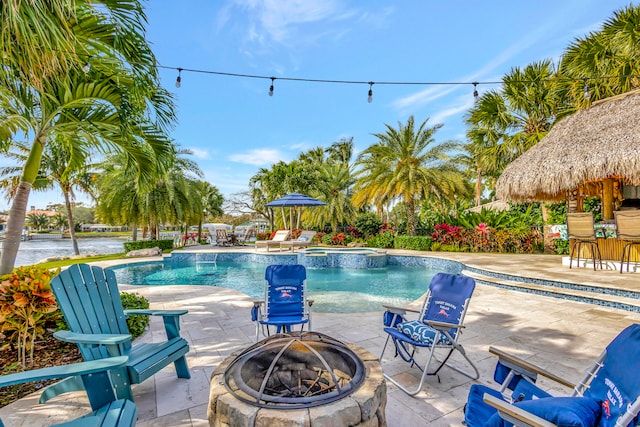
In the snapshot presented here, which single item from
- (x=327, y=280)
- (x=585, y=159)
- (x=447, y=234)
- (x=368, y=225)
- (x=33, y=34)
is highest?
(x=585, y=159)

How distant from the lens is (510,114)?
1267 cm

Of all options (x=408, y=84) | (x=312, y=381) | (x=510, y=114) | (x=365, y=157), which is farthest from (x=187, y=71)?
(x=510, y=114)

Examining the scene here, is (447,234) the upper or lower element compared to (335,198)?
lower

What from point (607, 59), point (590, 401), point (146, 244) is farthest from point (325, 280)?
point (146, 244)

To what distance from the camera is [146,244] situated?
643 inches

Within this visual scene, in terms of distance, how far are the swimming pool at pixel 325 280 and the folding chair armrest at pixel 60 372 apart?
13.9 ft

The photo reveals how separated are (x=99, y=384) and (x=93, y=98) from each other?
3.39m

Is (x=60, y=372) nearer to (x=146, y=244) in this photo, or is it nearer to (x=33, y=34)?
(x=33, y=34)

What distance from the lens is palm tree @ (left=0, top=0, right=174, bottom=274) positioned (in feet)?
11.0

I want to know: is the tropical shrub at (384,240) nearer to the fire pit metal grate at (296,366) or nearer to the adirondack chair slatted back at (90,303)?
the fire pit metal grate at (296,366)

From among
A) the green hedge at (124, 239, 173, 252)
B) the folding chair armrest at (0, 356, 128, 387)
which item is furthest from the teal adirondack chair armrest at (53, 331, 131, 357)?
the green hedge at (124, 239, 173, 252)

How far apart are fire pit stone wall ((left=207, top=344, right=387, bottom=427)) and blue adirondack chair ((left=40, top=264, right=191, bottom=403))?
0.89m

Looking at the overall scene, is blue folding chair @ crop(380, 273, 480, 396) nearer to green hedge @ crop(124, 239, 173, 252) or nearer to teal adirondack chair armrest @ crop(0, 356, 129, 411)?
teal adirondack chair armrest @ crop(0, 356, 129, 411)

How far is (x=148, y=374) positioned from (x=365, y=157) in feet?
49.9
